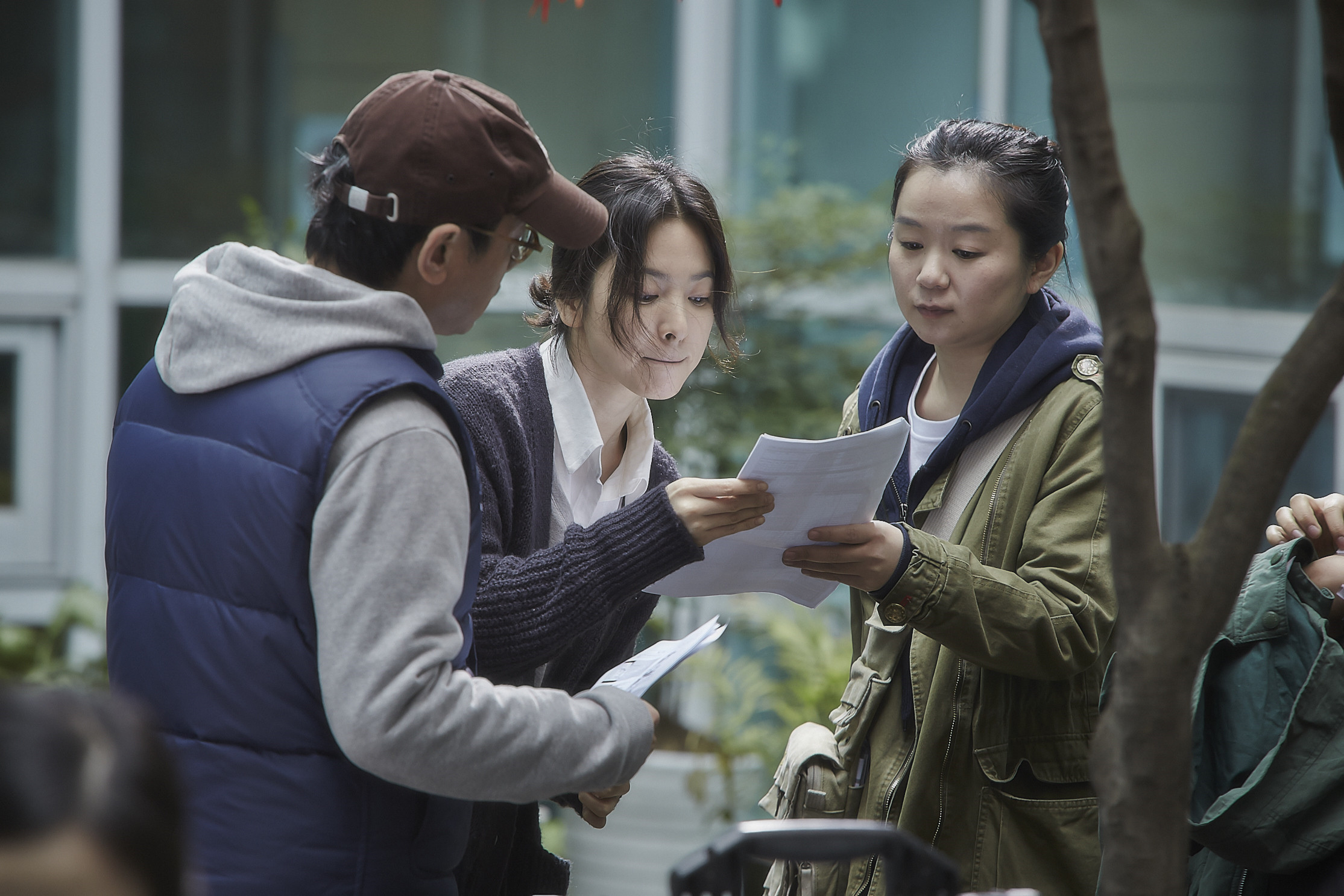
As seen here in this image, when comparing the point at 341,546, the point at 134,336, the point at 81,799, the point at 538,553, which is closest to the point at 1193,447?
the point at 538,553

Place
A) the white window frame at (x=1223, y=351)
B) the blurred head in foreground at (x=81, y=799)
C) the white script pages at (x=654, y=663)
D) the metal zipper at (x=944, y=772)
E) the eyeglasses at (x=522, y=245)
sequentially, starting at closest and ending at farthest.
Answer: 1. the blurred head in foreground at (x=81, y=799)
2. the eyeglasses at (x=522, y=245)
3. the white script pages at (x=654, y=663)
4. the metal zipper at (x=944, y=772)
5. the white window frame at (x=1223, y=351)

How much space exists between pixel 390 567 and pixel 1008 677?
0.96m

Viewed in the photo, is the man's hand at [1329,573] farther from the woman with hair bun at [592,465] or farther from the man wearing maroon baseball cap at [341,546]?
the man wearing maroon baseball cap at [341,546]

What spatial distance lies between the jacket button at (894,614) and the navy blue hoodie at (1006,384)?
225 millimetres

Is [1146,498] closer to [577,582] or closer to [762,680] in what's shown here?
[577,582]

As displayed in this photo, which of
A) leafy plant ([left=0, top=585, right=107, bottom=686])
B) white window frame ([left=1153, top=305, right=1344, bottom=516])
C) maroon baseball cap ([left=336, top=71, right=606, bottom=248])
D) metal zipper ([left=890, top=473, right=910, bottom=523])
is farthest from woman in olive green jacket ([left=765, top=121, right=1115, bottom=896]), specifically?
leafy plant ([left=0, top=585, right=107, bottom=686])

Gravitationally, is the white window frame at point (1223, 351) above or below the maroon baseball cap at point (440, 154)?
below

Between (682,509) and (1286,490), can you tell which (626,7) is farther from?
(682,509)

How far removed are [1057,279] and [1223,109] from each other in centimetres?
212

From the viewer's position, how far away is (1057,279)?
2.06 metres

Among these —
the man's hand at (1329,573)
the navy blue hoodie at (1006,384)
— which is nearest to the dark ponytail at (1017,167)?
the navy blue hoodie at (1006,384)

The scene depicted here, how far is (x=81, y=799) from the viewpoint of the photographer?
619mm

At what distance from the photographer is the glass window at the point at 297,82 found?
166 inches

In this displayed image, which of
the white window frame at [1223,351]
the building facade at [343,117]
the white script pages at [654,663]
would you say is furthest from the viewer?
the building facade at [343,117]
